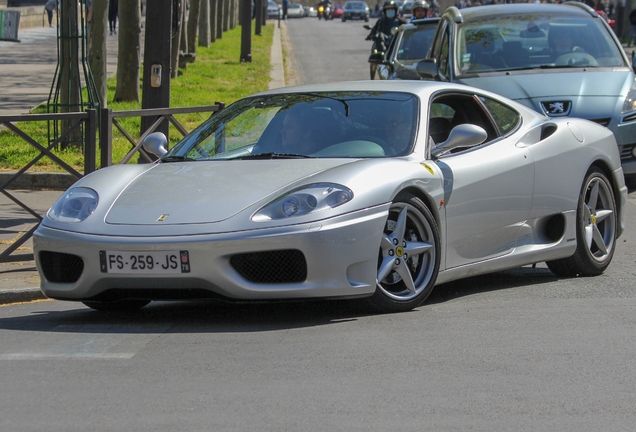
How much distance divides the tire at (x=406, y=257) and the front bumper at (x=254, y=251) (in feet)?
0.54

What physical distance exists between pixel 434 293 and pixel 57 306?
2.27 metres

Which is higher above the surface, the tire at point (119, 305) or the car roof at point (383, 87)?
the car roof at point (383, 87)

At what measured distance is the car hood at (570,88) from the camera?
35.1 feet

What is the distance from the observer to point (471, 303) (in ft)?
21.2

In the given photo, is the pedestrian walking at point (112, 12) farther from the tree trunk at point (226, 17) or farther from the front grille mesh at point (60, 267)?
the front grille mesh at point (60, 267)

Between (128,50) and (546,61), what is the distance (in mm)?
8364

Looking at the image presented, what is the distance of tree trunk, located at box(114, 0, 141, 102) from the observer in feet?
59.1

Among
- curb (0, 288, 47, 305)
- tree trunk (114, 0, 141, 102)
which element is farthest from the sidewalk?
tree trunk (114, 0, 141, 102)

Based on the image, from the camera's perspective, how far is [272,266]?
564cm

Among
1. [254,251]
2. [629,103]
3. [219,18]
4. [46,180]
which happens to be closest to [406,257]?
[254,251]

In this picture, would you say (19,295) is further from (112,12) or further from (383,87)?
(112,12)

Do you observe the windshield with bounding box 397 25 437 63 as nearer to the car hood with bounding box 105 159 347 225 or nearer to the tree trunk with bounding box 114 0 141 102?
the tree trunk with bounding box 114 0 141 102

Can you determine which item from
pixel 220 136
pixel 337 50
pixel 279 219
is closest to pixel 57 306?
pixel 220 136

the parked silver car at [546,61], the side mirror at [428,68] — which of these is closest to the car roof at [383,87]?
the parked silver car at [546,61]
